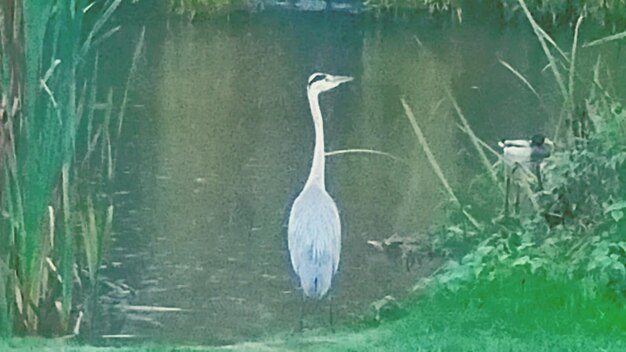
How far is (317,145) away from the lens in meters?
1.47

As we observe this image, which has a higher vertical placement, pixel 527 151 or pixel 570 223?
pixel 527 151

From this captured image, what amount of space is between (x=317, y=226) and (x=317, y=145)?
0.44 ft

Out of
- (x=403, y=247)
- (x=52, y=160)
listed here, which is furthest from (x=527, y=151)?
(x=52, y=160)

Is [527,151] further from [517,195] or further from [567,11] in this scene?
[567,11]

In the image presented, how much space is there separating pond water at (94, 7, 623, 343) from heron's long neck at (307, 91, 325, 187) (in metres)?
0.01

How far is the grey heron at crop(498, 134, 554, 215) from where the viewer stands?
4.83 ft

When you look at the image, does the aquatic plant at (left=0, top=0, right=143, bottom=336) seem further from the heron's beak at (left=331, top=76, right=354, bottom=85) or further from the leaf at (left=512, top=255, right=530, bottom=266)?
the leaf at (left=512, top=255, right=530, bottom=266)

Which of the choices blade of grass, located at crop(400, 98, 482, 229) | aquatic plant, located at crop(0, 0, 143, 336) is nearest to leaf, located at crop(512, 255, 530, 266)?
blade of grass, located at crop(400, 98, 482, 229)

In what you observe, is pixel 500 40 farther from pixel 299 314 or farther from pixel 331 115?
pixel 299 314

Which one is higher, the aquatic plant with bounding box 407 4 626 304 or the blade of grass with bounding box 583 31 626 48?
the blade of grass with bounding box 583 31 626 48

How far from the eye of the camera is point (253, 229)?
1.47 m

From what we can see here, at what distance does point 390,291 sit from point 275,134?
33 cm

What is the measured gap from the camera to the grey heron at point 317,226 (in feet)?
4.78

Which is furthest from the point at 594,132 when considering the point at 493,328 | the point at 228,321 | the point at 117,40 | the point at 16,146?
the point at 16,146
